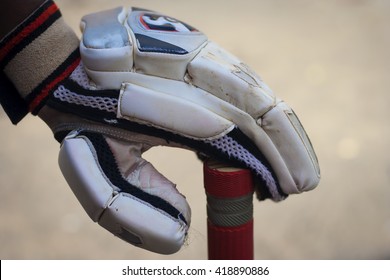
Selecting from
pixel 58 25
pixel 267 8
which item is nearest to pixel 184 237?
pixel 58 25

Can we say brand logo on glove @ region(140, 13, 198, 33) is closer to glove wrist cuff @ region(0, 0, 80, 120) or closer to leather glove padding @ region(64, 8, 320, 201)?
leather glove padding @ region(64, 8, 320, 201)

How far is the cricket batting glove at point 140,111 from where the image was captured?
3.04 feet

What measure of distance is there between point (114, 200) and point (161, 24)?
0.90ft

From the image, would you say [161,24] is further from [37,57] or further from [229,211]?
[229,211]

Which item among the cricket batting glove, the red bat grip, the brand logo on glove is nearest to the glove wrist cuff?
the cricket batting glove

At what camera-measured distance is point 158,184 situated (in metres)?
0.97

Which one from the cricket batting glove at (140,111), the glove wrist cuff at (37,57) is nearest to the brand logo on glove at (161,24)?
the cricket batting glove at (140,111)

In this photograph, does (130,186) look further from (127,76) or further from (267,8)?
(267,8)

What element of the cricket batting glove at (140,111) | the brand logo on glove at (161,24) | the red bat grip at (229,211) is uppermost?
the brand logo on glove at (161,24)

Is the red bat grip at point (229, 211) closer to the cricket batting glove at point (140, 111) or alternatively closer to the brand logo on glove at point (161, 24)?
the cricket batting glove at point (140, 111)

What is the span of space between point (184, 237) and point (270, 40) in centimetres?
149

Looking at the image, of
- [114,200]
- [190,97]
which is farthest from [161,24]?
[114,200]

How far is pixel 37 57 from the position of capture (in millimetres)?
965

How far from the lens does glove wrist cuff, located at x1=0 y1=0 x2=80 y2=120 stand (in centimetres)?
96
